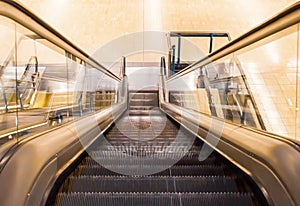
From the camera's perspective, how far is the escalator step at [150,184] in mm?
1950

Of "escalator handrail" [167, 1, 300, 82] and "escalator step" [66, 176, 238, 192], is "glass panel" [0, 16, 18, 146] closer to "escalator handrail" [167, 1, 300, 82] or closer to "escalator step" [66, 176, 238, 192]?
"escalator step" [66, 176, 238, 192]

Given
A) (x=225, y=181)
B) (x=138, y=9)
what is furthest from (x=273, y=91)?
(x=138, y=9)

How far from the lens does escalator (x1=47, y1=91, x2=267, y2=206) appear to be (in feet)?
5.63

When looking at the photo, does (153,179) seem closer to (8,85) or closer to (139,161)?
(139,161)

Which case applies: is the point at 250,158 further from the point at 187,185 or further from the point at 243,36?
the point at 243,36

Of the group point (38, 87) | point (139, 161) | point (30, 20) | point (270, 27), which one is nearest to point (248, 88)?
point (139, 161)

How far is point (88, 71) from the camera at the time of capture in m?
4.71

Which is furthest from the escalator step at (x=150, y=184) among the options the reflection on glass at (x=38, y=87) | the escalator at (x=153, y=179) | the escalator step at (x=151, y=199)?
the reflection on glass at (x=38, y=87)

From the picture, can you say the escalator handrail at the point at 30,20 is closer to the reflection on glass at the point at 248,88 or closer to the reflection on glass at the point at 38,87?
the reflection on glass at the point at 38,87

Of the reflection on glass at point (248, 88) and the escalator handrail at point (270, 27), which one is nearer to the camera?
the escalator handrail at point (270, 27)

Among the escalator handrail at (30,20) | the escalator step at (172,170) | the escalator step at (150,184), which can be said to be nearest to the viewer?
the escalator handrail at (30,20)

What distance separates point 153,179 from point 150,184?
0.14ft

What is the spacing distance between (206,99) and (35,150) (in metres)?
3.74

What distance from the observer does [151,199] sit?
67.7 inches
